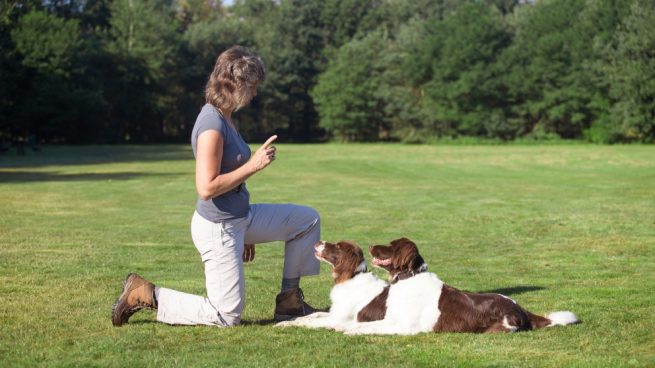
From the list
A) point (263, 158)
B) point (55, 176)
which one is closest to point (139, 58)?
point (55, 176)

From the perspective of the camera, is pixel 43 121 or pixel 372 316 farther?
pixel 43 121

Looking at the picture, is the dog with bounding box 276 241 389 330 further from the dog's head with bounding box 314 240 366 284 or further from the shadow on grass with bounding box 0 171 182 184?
the shadow on grass with bounding box 0 171 182 184

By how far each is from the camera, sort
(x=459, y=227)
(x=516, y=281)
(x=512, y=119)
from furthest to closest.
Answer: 1. (x=512, y=119)
2. (x=459, y=227)
3. (x=516, y=281)

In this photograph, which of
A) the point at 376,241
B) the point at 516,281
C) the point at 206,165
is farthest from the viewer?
the point at 376,241

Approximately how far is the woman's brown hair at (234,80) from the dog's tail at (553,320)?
2.92 metres

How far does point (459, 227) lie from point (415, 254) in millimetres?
9413

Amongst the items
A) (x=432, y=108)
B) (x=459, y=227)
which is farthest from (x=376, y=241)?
(x=432, y=108)

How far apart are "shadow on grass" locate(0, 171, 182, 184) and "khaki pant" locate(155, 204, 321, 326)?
24.5 m

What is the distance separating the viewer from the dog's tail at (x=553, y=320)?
7039 mm

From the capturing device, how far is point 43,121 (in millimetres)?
72000

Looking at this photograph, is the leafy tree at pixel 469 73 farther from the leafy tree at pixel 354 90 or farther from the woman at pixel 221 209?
the woman at pixel 221 209

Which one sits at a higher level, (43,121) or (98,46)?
(98,46)

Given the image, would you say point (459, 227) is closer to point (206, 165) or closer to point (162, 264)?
point (162, 264)

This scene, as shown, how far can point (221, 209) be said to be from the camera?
7145mm
